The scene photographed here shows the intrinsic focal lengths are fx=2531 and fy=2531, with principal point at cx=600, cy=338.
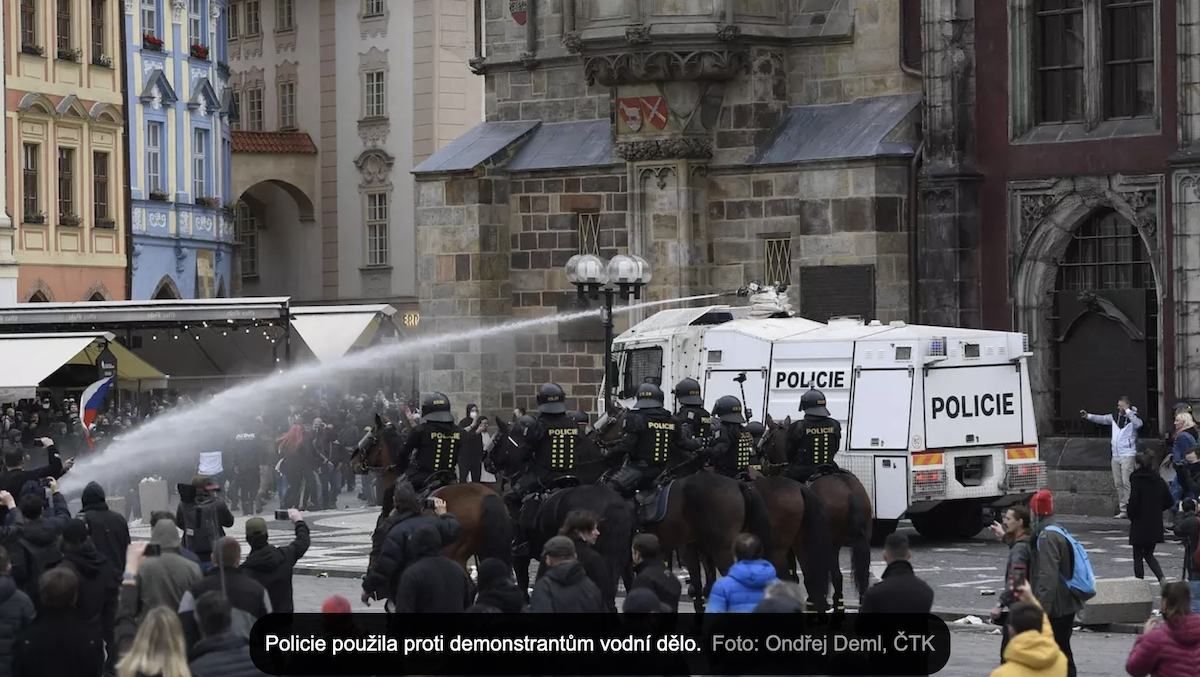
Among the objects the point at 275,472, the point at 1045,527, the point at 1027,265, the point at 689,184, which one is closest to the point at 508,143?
the point at 689,184

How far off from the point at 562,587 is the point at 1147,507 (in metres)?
11.3

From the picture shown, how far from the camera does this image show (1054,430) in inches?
1393

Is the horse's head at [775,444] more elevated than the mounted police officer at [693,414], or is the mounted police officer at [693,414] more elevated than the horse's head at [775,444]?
the mounted police officer at [693,414]

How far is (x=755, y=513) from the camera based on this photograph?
21.4 metres

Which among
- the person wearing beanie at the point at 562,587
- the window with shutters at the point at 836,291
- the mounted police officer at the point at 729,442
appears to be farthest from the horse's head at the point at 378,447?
the window with shutters at the point at 836,291

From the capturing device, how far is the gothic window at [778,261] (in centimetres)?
3741

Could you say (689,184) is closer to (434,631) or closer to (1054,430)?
(1054,430)

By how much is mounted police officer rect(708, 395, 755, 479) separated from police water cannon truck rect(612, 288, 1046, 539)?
6.12 m

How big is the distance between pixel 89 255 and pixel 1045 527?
42.8 metres

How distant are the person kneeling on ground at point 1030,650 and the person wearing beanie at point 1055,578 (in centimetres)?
395

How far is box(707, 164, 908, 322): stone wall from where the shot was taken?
1417 inches

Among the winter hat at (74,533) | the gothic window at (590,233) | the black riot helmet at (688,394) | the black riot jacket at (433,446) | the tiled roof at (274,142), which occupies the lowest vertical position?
the winter hat at (74,533)

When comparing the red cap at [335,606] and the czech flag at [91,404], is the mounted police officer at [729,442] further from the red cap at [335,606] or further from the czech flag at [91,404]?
the czech flag at [91,404]

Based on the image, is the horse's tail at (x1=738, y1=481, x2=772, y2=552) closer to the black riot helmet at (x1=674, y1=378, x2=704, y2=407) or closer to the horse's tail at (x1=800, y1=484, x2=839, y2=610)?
the horse's tail at (x1=800, y1=484, x2=839, y2=610)
